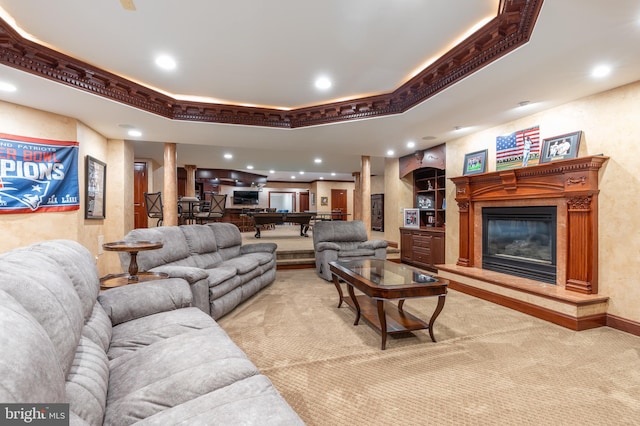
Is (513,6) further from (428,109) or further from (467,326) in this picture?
(467,326)

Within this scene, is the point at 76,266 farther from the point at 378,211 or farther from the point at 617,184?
the point at 378,211

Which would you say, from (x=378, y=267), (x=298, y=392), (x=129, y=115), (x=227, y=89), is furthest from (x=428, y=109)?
(x=129, y=115)

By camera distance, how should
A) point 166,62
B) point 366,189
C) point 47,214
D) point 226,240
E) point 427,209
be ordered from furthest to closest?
point 366,189 < point 427,209 < point 226,240 < point 47,214 < point 166,62

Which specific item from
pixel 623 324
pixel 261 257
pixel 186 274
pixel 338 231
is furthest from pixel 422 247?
pixel 186 274

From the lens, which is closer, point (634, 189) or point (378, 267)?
point (634, 189)

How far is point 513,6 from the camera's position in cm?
207

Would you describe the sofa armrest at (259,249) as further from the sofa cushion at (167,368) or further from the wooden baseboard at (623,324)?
the wooden baseboard at (623,324)

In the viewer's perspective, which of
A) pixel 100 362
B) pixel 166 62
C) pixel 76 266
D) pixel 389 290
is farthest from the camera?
pixel 166 62

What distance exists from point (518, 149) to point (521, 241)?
4.08 feet

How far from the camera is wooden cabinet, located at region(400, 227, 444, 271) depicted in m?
5.56

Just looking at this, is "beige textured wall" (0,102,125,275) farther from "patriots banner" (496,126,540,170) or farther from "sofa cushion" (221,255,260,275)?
"patriots banner" (496,126,540,170)

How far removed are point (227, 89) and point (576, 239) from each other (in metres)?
4.29

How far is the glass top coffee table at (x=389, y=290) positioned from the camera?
2.49 meters

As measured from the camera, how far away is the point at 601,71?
2668 millimetres
